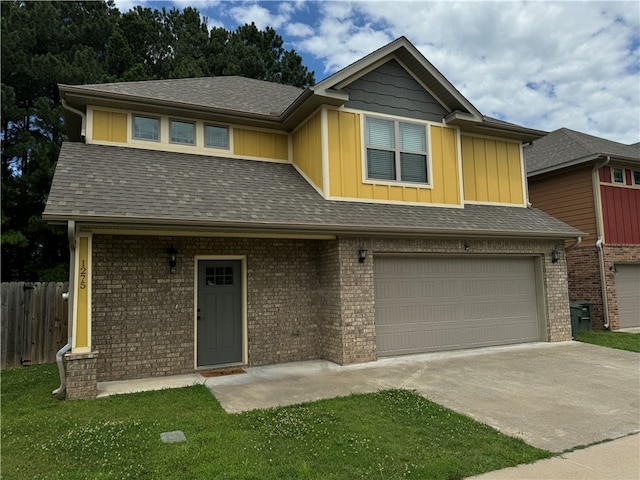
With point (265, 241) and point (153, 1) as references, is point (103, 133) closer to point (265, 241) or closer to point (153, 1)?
point (265, 241)

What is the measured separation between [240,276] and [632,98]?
14253 mm

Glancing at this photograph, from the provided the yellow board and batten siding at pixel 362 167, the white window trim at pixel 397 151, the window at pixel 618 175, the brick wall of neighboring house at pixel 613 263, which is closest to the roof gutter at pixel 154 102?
the yellow board and batten siding at pixel 362 167

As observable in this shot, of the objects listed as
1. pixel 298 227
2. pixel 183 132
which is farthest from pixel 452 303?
pixel 183 132

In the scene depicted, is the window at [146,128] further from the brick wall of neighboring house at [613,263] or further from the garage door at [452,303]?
the brick wall of neighboring house at [613,263]

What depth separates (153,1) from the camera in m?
25.1

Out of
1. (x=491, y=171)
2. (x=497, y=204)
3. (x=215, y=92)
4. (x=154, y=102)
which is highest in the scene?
(x=215, y=92)

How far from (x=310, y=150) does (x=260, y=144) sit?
4.46 ft

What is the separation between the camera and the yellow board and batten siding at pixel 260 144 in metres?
9.93

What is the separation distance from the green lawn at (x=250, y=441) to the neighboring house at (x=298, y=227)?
1362 mm

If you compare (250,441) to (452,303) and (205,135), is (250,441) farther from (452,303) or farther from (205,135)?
(205,135)

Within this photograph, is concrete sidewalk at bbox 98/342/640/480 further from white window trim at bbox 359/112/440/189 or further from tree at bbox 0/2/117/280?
tree at bbox 0/2/117/280

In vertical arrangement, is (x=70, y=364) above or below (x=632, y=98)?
below

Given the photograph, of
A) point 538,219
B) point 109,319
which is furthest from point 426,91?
point 109,319

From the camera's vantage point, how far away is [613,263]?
13188 millimetres
